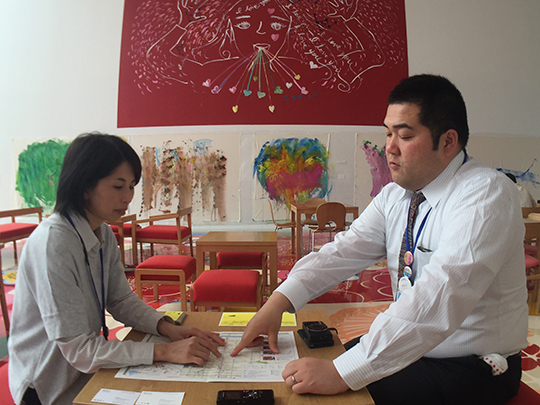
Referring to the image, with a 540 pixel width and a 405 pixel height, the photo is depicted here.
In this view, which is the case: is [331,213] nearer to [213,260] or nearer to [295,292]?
[213,260]

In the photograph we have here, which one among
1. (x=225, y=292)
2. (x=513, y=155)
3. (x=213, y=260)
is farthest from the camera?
(x=513, y=155)

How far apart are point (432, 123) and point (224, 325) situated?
3.08 feet

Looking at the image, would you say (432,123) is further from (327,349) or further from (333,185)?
(333,185)

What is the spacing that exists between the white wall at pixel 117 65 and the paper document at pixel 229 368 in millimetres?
5339

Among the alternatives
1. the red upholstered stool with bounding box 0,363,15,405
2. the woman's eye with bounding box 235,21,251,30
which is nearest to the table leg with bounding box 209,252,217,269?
the red upholstered stool with bounding box 0,363,15,405

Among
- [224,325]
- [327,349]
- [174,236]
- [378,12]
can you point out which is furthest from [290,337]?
[378,12]

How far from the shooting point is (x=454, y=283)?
905 mm

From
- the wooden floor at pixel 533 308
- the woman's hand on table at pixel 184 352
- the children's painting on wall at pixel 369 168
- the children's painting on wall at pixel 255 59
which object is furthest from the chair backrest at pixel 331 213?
the woman's hand on table at pixel 184 352

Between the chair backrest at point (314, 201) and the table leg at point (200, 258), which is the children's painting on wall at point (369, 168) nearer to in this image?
the chair backrest at point (314, 201)

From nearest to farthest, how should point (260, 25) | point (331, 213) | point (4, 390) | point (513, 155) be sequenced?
point (4, 390)
point (331, 213)
point (260, 25)
point (513, 155)

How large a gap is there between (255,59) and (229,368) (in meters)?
6.02

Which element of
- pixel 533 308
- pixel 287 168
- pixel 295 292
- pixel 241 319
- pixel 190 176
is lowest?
pixel 533 308

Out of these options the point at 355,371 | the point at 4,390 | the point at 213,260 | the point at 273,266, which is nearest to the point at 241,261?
the point at 213,260

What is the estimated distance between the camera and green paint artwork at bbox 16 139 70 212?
639 centimetres
